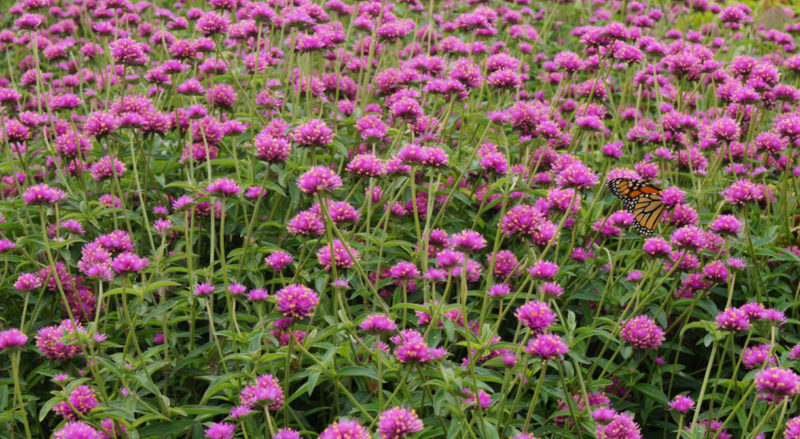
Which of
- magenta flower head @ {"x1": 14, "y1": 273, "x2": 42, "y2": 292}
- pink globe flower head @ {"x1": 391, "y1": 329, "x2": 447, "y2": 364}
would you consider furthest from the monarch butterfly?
magenta flower head @ {"x1": 14, "y1": 273, "x2": 42, "y2": 292}

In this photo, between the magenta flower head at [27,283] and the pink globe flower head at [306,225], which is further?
the magenta flower head at [27,283]

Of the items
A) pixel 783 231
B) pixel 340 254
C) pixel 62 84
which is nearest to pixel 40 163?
pixel 62 84

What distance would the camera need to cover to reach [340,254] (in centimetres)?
342

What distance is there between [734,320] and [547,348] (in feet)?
3.14

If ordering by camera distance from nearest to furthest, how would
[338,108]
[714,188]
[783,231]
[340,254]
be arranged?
1. [340,254]
2. [714,188]
3. [783,231]
4. [338,108]

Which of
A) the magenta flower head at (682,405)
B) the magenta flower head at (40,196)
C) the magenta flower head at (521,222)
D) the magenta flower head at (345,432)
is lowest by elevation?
the magenta flower head at (682,405)

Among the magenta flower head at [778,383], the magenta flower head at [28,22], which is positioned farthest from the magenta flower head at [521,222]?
the magenta flower head at [28,22]

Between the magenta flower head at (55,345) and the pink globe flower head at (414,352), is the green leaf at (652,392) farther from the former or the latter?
the magenta flower head at (55,345)

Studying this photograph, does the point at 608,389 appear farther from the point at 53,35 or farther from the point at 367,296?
the point at 53,35

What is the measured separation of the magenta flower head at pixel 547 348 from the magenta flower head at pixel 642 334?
84 centimetres

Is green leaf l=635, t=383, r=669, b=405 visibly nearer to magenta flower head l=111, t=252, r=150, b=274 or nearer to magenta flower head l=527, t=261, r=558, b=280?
magenta flower head l=527, t=261, r=558, b=280

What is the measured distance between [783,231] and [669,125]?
0.95 m

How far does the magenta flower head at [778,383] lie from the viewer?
8.56 ft

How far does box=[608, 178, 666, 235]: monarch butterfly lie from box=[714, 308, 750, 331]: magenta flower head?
0.88 meters
